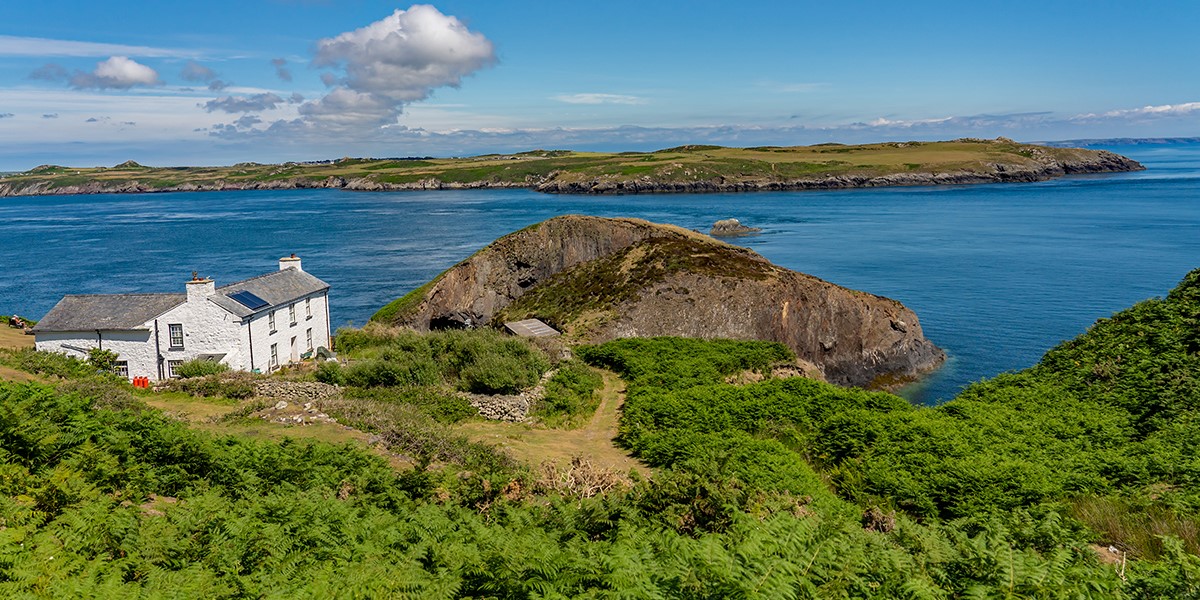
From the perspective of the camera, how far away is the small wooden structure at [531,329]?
34.8m

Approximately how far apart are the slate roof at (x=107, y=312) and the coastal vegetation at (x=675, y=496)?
22.0 feet

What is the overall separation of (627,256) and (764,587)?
35.3 metres

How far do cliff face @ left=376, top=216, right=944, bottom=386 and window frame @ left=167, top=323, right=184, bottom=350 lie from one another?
1331 centimetres

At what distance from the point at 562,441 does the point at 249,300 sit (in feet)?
60.2

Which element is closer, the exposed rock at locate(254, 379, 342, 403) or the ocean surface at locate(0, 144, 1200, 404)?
the exposed rock at locate(254, 379, 342, 403)

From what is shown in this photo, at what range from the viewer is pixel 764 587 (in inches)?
274

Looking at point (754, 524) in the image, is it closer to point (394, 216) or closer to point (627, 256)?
point (627, 256)

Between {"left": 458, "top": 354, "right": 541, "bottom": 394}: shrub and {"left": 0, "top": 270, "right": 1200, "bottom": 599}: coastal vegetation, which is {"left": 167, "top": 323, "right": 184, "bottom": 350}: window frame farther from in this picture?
{"left": 458, "top": 354, "right": 541, "bottom": 394}: shrub

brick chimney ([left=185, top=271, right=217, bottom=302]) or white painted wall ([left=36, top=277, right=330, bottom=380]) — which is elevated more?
brick chimney ([left=185, top=271, right=217, bottom=302])

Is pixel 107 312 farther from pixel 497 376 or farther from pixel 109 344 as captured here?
pixel 497 376

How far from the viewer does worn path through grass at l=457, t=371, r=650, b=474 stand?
1800cm

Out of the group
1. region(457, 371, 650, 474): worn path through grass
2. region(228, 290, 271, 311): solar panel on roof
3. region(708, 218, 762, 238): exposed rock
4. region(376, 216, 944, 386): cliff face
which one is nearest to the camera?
region(457, 371, 650, 474): worn path through grass

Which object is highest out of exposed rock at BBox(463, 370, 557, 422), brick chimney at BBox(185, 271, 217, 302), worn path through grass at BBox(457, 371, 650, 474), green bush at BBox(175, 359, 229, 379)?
brick chimney at BBox(185, 271, 217, 302)

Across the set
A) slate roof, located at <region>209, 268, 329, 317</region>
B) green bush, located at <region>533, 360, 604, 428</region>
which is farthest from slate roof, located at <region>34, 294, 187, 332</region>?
green bush, located at <region>533, 360, 604, 428</region>
